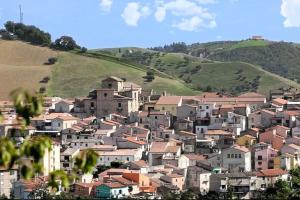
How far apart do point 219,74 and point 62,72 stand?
26.4m

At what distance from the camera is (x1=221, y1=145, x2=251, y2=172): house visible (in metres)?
35.2

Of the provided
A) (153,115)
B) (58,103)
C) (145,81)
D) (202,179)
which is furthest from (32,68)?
(202,179)

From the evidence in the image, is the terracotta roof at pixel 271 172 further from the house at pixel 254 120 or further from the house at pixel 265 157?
the house at pixel 254 120

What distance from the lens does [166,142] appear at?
3788 centimetres

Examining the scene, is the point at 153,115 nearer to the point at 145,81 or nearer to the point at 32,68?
the point at 145,81

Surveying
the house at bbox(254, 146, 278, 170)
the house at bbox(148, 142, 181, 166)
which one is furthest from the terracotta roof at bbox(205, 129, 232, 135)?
the house at bbox(254, 146, 278, 170)

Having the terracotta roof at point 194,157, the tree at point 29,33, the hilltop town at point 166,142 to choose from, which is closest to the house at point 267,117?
the hilltop town at point 166,142

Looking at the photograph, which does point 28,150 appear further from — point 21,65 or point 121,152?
point 21,65

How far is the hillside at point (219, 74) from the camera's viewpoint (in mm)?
80812

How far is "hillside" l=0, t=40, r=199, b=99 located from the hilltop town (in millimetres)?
14508

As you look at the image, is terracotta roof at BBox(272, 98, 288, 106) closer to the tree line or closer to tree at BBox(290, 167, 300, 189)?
tree at BBox(290, 167, 300, 189)

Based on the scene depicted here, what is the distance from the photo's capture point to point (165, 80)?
67062 millimetres

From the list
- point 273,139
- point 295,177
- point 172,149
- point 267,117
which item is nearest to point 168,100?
point 267,117

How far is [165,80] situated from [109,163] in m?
31.6
